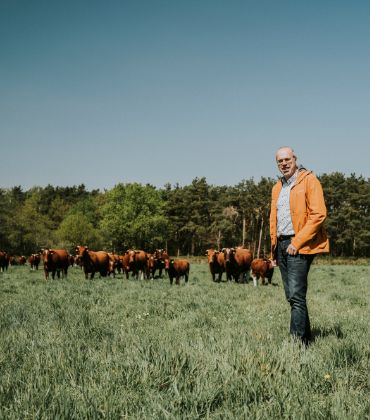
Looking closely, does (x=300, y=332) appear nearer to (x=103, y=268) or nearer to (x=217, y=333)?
(x=217, y=333)

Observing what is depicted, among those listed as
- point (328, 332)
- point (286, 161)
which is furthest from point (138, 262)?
point (286, 161)

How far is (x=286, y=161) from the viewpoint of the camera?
5.33 metres

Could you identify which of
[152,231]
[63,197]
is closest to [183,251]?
[152,231]

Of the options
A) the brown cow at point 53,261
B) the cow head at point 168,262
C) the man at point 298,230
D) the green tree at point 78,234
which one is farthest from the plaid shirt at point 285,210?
the green tree at point 78,234

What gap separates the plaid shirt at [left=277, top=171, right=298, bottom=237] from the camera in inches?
210

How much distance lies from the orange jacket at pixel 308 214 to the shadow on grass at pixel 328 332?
1.20 m

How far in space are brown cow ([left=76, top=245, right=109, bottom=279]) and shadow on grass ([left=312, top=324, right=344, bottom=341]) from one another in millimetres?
19275

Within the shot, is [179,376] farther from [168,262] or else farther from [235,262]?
[168,262]

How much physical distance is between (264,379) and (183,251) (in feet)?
328

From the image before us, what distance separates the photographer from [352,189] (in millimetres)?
82688

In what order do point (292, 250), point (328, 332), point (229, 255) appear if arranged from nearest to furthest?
point (292, 250) < point (328, 332) < point (229, 255)

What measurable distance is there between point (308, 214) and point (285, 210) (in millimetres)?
385

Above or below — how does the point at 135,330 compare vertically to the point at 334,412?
below

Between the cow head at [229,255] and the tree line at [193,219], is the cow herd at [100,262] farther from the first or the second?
the tree line at [193,219]
